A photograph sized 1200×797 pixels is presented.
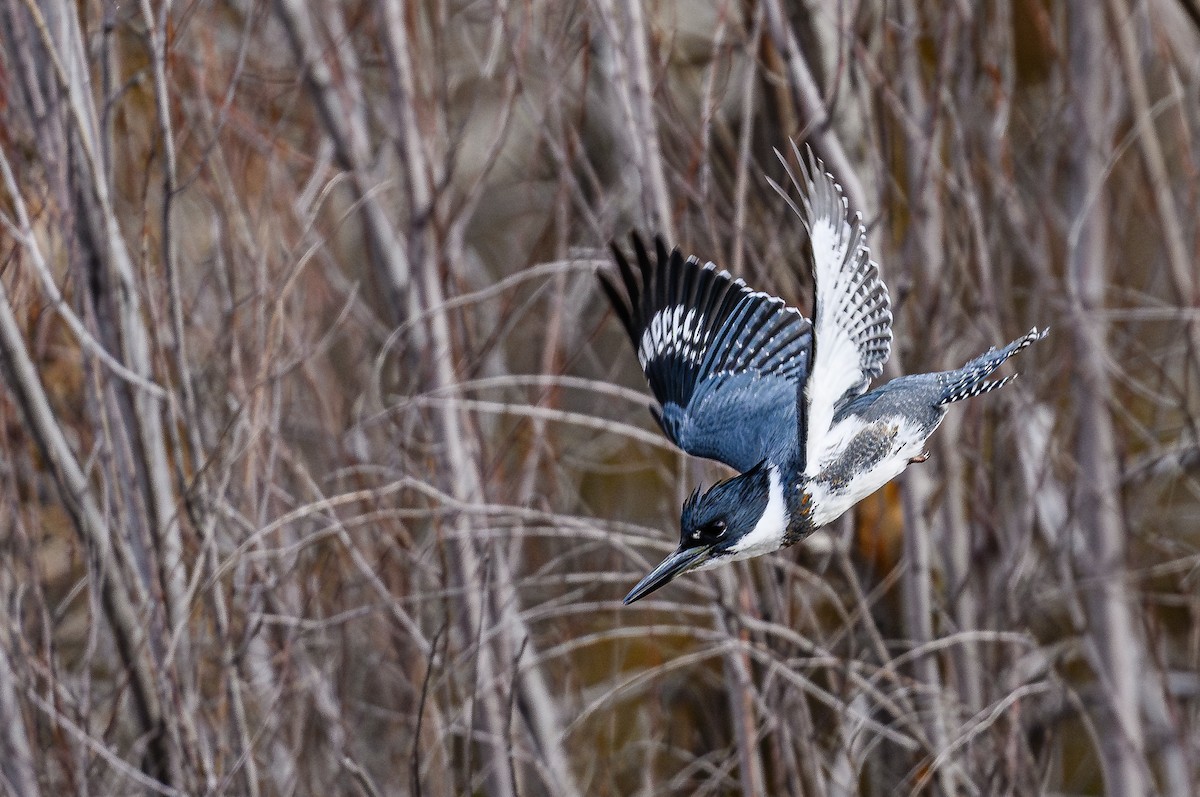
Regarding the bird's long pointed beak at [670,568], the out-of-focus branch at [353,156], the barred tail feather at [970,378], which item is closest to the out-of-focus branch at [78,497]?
the out-of-focus branch at [353,156]

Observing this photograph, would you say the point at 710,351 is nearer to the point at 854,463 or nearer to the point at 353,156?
the point at 854,463

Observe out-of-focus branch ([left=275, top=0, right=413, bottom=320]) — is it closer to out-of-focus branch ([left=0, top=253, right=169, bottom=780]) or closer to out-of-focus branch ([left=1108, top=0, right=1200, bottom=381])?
out-of-focus branch ([left=0, top=253, right=169, bottom=780])

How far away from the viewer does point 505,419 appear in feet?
17.3

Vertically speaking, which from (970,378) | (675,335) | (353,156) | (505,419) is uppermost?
(353,156)

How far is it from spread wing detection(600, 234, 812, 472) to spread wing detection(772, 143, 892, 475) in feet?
0.35

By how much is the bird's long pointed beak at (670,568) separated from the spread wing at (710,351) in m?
0.26

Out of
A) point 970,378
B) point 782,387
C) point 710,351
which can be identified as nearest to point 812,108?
point 710,351

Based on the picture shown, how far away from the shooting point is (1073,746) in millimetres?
6652

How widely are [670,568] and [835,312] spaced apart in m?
0.40

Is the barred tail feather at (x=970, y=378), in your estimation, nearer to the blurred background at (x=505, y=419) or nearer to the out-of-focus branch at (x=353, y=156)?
the blurred background at (x=505, y=419)

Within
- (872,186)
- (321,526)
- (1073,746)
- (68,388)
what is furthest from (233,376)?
(1073,746)

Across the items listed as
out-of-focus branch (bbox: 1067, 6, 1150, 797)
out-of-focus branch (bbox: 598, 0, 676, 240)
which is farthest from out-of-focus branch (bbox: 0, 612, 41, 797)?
out-of-focus branch (bbox: 1067, 6, 1150, 797)

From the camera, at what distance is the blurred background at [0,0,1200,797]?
2768 millimetres

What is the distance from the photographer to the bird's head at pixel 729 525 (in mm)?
1604
